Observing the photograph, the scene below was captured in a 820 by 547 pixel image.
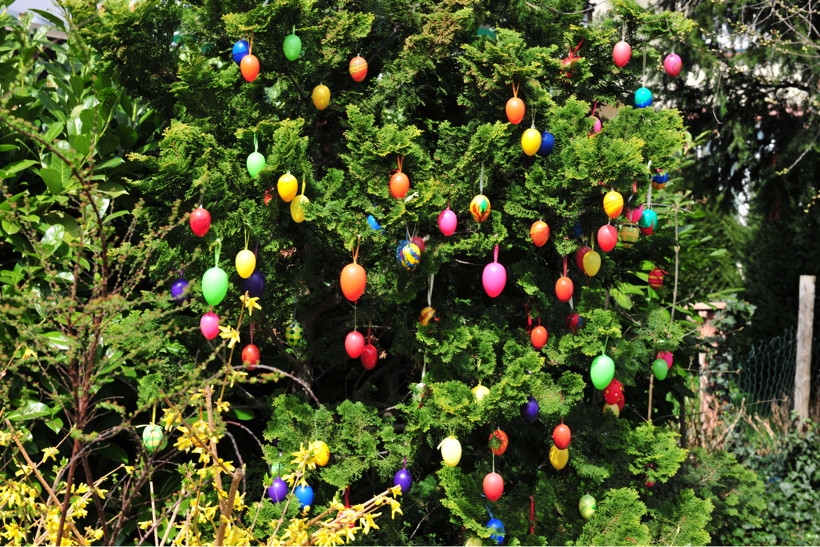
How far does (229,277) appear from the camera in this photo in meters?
3.02

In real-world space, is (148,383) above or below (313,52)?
below

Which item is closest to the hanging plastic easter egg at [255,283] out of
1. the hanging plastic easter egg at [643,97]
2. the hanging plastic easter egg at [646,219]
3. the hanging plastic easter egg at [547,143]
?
the hanging plastic easter egg at [547,143]

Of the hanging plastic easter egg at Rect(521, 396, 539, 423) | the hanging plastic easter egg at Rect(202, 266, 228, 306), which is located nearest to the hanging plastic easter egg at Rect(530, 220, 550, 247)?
the hanging plastic easter egg at Rect(521, 396, 539, 423)

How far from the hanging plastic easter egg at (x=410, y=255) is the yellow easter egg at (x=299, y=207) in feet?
1.25

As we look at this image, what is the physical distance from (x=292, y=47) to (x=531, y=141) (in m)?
0.96

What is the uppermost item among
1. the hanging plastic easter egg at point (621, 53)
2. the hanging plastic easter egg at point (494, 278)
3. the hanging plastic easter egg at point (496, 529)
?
the hanging plastic easter egg at point (621, 53)

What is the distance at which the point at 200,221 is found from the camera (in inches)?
110

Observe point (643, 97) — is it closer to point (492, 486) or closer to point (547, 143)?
point (547, 143)

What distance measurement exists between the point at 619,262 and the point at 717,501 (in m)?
1.31

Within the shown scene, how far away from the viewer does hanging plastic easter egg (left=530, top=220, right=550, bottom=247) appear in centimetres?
299

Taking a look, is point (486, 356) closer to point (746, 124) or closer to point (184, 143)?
point (184, 143)

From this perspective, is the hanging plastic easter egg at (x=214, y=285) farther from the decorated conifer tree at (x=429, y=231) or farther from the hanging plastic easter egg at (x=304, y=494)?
the hanging plastic easter egg at (x=304, y=494)

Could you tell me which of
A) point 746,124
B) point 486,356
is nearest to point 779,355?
point 746,124

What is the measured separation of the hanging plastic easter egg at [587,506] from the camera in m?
3.17
